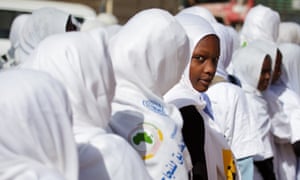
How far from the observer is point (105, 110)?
2.75 meters

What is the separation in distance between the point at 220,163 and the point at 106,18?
266 inches

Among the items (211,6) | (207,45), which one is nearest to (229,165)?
(207,45)

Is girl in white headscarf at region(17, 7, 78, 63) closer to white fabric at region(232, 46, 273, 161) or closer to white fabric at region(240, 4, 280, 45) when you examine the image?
white fabric at region(232, 46, 273, 161)

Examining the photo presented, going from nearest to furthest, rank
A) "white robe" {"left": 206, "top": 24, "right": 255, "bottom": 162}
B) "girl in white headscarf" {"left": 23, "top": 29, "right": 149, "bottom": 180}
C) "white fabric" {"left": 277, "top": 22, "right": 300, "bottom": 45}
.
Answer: "girl in white headscarf" {"left": 23, "top": 29, "right": 149, "bottom": 180} → "white robe" {"left": 206, "top": 24, "right": 255, "bottom": 162} → "white fabric" {"left": 277, "top": 22, "right": 300, "bottom": 45}

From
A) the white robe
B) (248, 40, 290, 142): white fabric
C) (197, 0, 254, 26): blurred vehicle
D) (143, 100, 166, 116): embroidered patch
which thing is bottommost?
(197, 0, 254, 26): blurred vehicle

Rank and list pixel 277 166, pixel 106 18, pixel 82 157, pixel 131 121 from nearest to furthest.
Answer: pixel 82 157
pixel 131 121
pixel 277 166
pixel 106 18

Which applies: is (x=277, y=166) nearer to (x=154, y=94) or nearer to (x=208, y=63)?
(x=208, y=63)

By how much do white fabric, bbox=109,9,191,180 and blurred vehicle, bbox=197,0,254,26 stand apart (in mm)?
18117

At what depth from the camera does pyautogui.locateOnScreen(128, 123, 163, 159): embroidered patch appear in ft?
9.78

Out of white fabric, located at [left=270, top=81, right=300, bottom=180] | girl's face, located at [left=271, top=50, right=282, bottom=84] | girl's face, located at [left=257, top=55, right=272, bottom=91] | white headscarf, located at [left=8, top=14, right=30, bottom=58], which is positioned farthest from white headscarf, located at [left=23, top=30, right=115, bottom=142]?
white headscarf, located at [left=8, top=14, right=30, bottom=58]

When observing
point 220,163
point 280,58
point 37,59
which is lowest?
point 280,58

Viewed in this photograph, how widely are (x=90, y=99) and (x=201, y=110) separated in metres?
1.08

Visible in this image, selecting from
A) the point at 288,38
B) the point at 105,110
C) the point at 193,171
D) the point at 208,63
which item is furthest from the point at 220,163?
the point at 288,38

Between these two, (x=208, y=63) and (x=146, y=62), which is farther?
(x=208, y=63)
